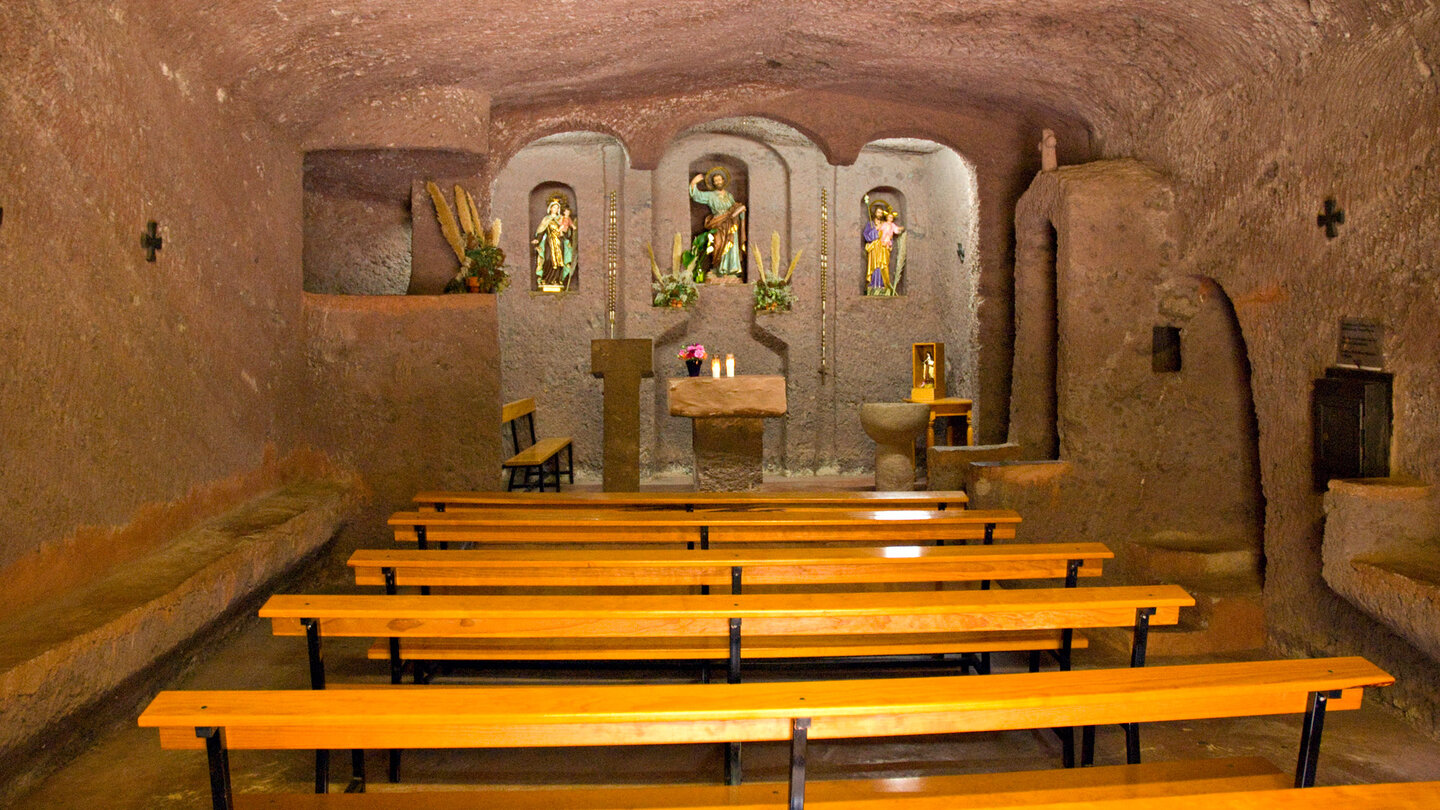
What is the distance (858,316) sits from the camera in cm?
1050

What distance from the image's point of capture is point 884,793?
89.7 inches

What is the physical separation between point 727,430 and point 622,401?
2.66 ft

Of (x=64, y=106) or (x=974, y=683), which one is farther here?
(x=64, y=106)

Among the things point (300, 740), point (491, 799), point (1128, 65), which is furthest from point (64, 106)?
point (1128, 65)

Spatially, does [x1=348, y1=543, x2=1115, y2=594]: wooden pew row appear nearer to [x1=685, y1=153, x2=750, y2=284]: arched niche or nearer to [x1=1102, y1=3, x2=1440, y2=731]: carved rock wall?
[x1=1102, y1=3, x2=1440, y2=731]: carved rock wall

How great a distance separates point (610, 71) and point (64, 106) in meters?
3.41

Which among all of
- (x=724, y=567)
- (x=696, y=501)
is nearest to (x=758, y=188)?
(x=696, y=501)

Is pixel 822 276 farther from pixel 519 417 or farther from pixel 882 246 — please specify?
pixel 519 417

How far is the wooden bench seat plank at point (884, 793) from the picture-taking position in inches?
83.2

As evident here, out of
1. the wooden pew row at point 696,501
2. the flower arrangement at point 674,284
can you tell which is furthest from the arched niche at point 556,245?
the wooden pew row at point 696,501

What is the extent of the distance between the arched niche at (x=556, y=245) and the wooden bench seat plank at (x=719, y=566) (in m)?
7.15

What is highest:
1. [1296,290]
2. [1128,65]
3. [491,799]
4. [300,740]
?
[1128,65]

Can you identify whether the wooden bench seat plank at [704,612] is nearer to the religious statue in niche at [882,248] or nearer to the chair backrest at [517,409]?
the chair backrest at [517,409]

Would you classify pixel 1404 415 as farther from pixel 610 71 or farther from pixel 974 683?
pixel 610 71
